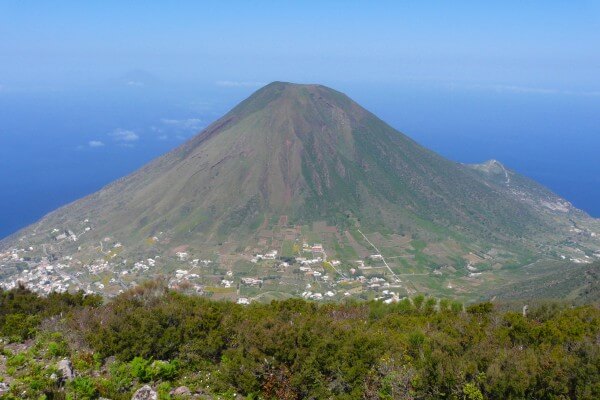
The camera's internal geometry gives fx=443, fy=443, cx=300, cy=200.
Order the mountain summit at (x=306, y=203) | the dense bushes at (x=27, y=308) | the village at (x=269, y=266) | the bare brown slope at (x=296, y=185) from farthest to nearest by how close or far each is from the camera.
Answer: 1. the bare brown slope at (x=296, y=185)
2. the mountain summit at (x=306, y=203)
3. the village at (x=269, y=266)
4. the dense bushes at (x=27, y=308)

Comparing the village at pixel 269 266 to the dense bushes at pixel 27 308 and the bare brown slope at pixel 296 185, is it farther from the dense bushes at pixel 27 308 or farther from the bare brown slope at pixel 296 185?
the dense bushes at pixel 27 308

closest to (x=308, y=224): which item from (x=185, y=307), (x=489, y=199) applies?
(x=489, y=199)

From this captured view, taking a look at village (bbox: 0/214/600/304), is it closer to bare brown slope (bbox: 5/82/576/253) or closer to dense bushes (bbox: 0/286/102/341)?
bare brown slope (bbox: 5/82/576/253)

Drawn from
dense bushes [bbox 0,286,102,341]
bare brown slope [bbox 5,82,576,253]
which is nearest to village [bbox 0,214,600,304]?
bare brown slope [bbox 5,82,576,253]

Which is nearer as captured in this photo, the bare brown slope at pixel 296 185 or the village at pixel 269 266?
the village at pixel 269 266

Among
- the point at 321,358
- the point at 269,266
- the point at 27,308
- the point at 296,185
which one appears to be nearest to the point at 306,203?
the point at 296,185

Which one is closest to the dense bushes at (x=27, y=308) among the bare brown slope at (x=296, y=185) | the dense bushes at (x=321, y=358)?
the dense bushes at (x=321, y=358)

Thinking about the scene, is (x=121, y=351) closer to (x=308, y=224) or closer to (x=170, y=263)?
(x=170, y=263)
